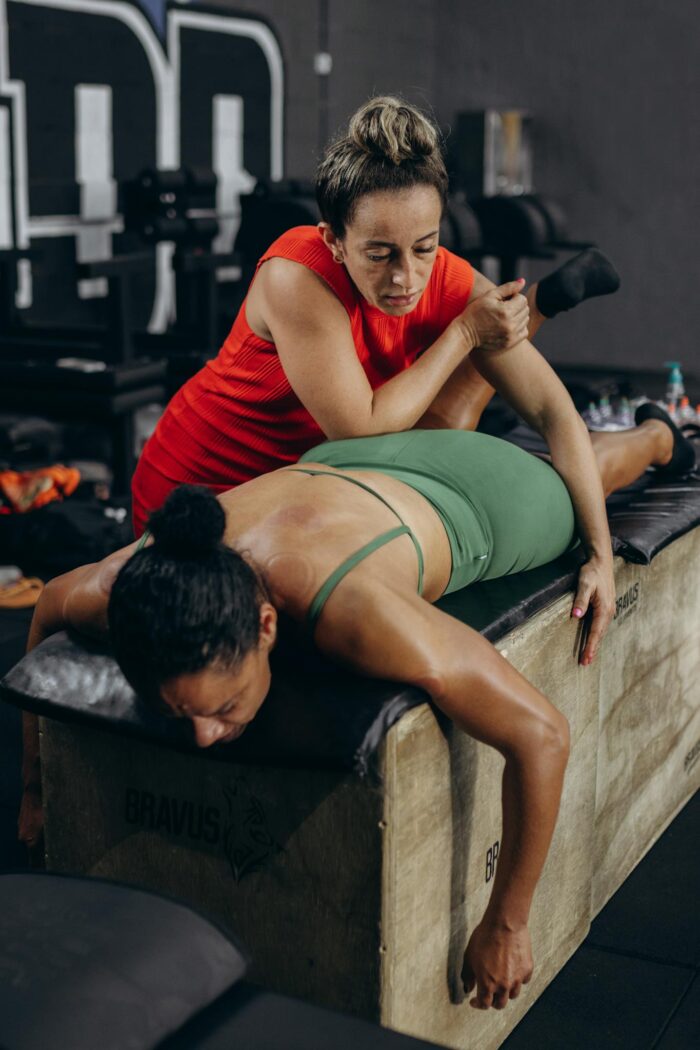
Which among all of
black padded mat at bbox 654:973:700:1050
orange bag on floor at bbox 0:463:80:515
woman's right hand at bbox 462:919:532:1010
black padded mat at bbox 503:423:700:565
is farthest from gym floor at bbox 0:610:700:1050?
orange bag on floor at bbox 0:463:80:515

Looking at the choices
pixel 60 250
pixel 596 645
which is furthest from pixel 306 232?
pixel 60 250

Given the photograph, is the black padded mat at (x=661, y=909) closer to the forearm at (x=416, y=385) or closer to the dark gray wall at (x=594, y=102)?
the forearm at (x=416, y=385)

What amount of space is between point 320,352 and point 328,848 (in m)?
0.77

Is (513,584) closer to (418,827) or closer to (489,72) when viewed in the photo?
(418,827)

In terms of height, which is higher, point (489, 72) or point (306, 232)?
point (489, 72)

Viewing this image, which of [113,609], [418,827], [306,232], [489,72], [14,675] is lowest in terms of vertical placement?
[418,827]

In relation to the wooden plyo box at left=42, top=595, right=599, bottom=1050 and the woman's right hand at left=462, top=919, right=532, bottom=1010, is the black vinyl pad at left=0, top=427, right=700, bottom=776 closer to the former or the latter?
the wooden plyo box at left=42, top=595, right=599, bottom=1050

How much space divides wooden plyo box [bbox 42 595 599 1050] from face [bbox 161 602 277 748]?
11 cm

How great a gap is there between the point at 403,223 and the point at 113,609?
75cm

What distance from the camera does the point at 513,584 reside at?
6.02 feet

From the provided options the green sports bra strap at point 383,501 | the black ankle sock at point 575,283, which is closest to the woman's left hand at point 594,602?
the green sports bra strap at point 383,501

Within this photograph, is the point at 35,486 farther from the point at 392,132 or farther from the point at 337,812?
the point at 337,812

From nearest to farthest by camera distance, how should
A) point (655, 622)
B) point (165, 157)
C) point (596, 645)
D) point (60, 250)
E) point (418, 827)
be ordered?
point (418, 827)
point (596, 645)
point (655, 622)
point (60, 250)
point (165, 157)

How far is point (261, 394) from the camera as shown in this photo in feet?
6.68
